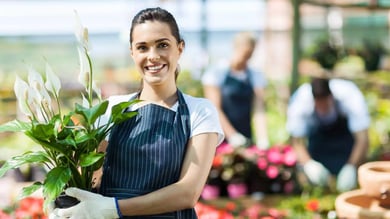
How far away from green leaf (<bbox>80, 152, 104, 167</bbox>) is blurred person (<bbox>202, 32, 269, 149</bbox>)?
353cm

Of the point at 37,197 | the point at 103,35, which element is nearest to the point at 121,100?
the point at 37,197

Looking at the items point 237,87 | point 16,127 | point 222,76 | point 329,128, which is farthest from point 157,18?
point 237,87

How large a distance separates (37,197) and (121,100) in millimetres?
1849

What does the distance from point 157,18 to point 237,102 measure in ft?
11.9

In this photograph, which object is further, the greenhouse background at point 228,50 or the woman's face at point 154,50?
the greenhouse background at point 228,50

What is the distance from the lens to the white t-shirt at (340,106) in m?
5.07

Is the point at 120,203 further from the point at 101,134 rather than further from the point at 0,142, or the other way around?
the point at 0,142

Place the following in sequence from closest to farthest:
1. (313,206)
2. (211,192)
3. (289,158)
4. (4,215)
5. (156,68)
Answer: (156,68) → (4,215) → (313,206) → (211,192) → (289,158)

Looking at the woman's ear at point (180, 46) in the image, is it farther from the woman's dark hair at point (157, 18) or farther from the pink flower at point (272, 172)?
the pink flower at point (272, 172)

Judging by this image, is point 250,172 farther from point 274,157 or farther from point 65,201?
point 65,201

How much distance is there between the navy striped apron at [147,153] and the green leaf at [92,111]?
11cm

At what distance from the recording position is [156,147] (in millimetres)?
2016

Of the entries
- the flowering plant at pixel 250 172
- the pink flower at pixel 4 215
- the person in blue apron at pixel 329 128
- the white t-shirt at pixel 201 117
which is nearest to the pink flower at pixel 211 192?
the flowering plant at pixel 250 172

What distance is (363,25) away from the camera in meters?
7.99
